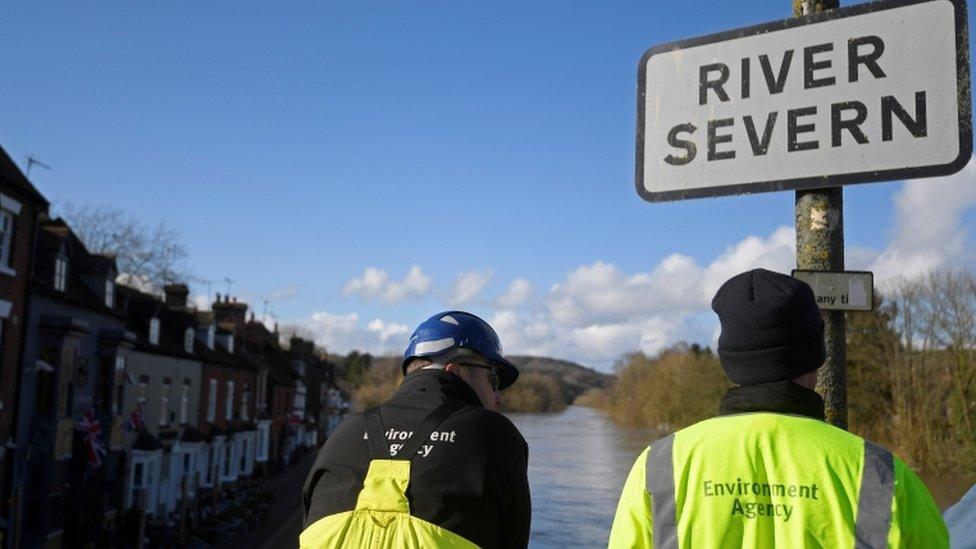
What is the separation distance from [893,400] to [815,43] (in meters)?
37.4

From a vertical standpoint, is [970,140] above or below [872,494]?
above

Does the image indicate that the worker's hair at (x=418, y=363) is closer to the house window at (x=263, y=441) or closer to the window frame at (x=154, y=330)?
the window frame at (x=154, y=330)

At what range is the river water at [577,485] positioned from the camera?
3294 cm

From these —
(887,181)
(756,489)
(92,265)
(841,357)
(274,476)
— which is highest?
(92,265)

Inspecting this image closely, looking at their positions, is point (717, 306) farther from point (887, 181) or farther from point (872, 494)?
point (887, 181)

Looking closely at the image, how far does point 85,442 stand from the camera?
21797 mm

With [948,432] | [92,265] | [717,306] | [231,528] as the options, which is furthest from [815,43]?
[948,432]

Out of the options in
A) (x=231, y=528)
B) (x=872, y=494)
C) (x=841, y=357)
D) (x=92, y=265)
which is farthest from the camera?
(x=231, y=528)

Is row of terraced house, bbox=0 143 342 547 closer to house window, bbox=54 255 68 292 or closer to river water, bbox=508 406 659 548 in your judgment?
house window, bbox=54 255 68 292

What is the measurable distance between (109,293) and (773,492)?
26044 millimetres

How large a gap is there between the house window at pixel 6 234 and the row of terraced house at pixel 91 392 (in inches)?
1.1

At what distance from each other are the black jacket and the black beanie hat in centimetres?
83

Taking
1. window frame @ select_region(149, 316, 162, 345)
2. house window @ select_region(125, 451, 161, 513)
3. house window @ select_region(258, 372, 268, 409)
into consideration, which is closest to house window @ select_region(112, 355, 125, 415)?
house window @ select_region(125, 451, 161, 513)

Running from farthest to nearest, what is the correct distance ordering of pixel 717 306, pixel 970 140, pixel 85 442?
pixel 85 442 → pixel 970 140 → pixel 717 306
